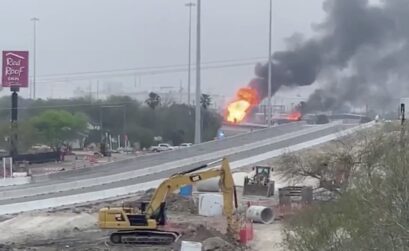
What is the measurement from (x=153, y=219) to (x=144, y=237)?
0.70 meters

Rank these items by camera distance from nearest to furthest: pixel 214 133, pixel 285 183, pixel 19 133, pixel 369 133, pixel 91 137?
pixel 369 133
pixel 285 183
pixel 19 133
pixel 214 133
pixel 91 137

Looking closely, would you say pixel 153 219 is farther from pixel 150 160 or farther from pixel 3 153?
pixel 3 153

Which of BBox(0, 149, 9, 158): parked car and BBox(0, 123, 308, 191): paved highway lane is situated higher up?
BBox(0, 123, 308, 191): paved highway lane

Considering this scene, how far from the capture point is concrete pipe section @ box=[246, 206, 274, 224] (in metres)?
37.2

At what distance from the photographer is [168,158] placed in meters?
58.9

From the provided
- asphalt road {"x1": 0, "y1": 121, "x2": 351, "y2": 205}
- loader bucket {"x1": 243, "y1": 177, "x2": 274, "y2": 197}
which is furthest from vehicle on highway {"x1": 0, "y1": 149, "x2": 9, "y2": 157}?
loader bucket {"x1": 243, "y1": 177, "x2": 274, "y2": 197}

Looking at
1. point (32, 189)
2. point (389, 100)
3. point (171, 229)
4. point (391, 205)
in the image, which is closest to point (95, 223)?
point (171, 229)

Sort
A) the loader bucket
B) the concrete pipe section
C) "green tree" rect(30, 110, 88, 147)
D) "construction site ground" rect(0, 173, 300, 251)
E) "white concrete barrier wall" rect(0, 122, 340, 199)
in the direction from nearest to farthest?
"construction site ground" rect(0, 173, 300, 251), the concrete pipe section, the loader bucket, "white concrete barrier wall" rect(0, 122, 340, 199), "green tree" rect(30, 110, 88, 147)

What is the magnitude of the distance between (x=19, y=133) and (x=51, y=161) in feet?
33.6

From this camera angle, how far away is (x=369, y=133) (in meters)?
43.2

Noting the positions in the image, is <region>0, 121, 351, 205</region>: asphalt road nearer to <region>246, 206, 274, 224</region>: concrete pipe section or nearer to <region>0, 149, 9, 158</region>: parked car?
<region>246, 206, 274, 224</region>: concrete pipe section

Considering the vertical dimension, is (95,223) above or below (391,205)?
below

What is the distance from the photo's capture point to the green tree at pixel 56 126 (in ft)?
309

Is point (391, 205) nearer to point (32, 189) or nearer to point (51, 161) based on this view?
point (32, 189)
